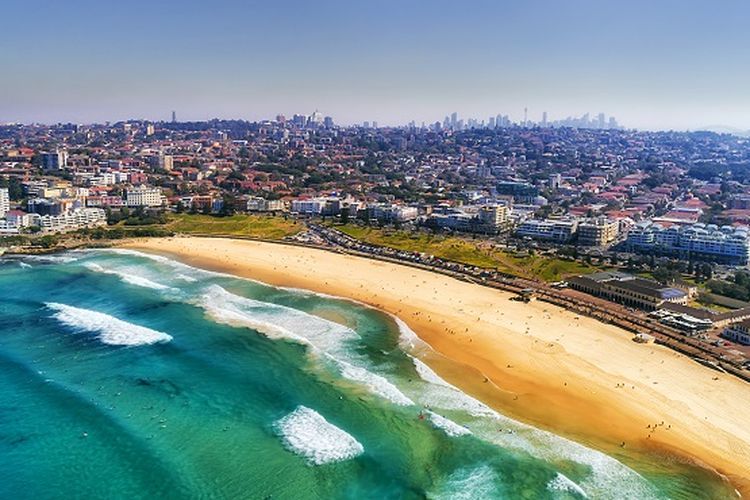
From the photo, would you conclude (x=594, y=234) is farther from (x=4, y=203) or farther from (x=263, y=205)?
(x=4, y=203)

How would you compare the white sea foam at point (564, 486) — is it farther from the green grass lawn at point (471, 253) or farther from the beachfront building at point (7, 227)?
the beachfront building at point (7, 227)

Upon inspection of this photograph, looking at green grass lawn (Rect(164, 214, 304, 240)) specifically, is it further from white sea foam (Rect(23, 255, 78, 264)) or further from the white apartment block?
white sea foam (Rect(23, 255, 78, 264))

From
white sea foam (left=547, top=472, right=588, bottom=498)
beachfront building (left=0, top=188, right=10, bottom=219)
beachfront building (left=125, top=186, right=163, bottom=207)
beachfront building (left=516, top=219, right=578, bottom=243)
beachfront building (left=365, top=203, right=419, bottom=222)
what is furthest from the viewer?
beachfront building (left=125, top=186, right=163, bottom=207)

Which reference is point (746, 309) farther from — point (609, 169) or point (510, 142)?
point (510, 142)

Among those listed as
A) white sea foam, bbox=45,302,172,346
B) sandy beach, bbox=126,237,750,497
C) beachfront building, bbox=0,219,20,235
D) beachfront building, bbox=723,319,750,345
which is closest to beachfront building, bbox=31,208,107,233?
beachfront building, bbox=0,219,20,235

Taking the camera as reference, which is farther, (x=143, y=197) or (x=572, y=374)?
(x=143, y=197)

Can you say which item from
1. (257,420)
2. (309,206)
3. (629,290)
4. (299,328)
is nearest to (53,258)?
(299,328)
